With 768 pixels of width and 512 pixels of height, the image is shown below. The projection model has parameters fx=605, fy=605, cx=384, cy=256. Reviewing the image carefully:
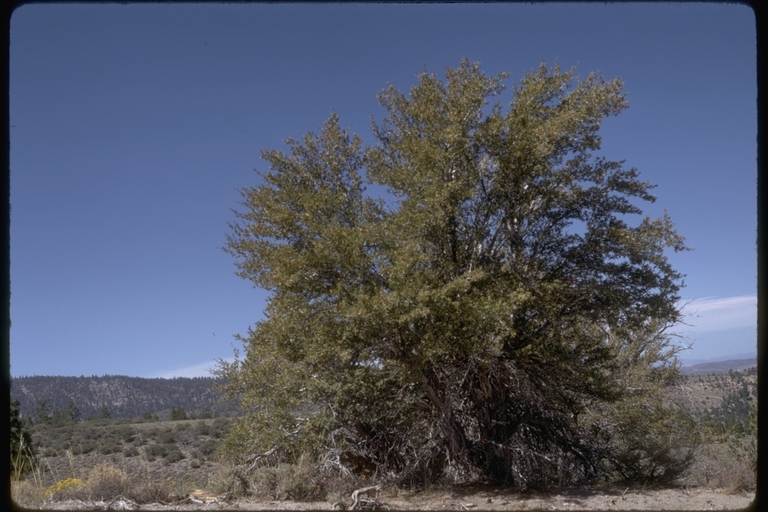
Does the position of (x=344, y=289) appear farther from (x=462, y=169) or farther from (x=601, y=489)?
(x=601, y=489)

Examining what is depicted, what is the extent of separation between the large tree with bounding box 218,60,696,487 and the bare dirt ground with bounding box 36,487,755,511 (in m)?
0.97

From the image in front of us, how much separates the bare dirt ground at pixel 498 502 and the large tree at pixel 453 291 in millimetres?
968

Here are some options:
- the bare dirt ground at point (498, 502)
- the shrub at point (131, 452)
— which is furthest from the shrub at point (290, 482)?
the shrub at point (131, 452)

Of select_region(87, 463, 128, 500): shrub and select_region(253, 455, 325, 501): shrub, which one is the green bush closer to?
select_region(87, 463, 128, 500): shrub

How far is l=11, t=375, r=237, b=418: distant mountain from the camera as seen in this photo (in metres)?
53.7

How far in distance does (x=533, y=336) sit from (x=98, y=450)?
2536cm

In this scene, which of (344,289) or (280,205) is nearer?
(344,289)

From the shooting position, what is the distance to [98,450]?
28.7 metres

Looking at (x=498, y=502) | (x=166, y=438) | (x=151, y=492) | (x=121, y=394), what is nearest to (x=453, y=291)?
(x=498, y=502)

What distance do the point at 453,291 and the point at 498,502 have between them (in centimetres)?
306

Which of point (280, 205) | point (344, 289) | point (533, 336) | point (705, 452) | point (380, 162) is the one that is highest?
point (380, 162)

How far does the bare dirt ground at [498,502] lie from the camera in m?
7.79

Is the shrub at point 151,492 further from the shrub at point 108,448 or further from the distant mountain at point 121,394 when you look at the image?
the distant mountain at point 121,394

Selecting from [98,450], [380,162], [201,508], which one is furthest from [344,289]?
[98,450]
